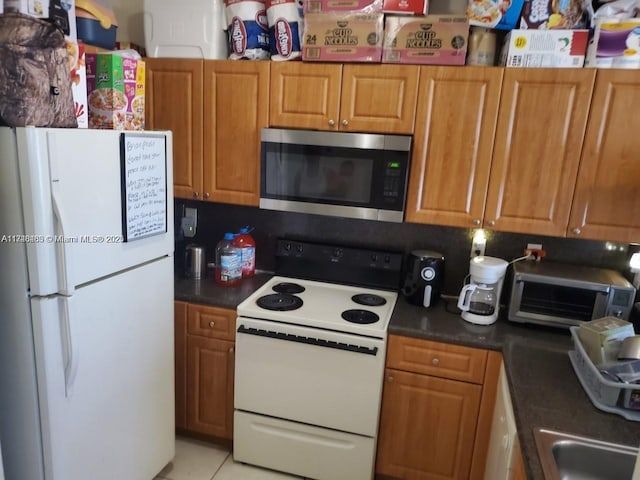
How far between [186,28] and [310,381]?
1.75 metres

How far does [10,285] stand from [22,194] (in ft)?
0.96

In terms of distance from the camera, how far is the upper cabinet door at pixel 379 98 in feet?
6.40

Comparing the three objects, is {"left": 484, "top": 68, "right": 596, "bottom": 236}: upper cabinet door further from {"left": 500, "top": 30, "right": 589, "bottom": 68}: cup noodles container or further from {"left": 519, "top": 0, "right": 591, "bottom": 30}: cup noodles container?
{"left": 519, "top": 0, "right": 591, "bottom": 30}: cup noodles container

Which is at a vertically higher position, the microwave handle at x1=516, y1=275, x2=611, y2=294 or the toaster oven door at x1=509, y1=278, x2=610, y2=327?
the microwave handle at x1=516, y1=275, x2=611, y2=294

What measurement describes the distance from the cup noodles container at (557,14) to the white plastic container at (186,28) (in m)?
1.35

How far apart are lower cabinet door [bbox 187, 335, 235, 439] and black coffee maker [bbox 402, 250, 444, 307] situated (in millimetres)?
898

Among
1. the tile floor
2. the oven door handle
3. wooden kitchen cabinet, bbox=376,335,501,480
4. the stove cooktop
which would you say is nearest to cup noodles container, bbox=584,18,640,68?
wooden kitchen cabinet, bbox=376,335,501,480

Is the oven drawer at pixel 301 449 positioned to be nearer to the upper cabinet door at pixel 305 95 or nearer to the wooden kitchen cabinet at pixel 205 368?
the wooden kitchen cabinet at pixel 205 368

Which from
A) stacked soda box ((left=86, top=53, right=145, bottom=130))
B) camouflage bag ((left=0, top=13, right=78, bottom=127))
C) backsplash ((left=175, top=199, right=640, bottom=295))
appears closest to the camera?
camouflage bag ((left=0, top=13, right=78, bottom=127))

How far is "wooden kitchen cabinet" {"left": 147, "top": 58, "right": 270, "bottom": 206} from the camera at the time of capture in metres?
2.13

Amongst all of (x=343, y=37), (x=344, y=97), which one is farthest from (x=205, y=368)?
(x=343, y=37)

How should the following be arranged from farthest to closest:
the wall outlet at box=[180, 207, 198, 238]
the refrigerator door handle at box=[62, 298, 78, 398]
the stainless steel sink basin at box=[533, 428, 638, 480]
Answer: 1. the wall outlet at box=[180, 207, 198, 238]
2. the refrigerator door handle at box=[62, 298, 78, 398]
3. the stainless steel sink basin at box=[533, 428, 638, 480]

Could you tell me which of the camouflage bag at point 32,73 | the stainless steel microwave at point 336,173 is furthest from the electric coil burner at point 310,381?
the camouflage bag at point 32,73

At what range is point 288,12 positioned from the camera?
2.03 metres
